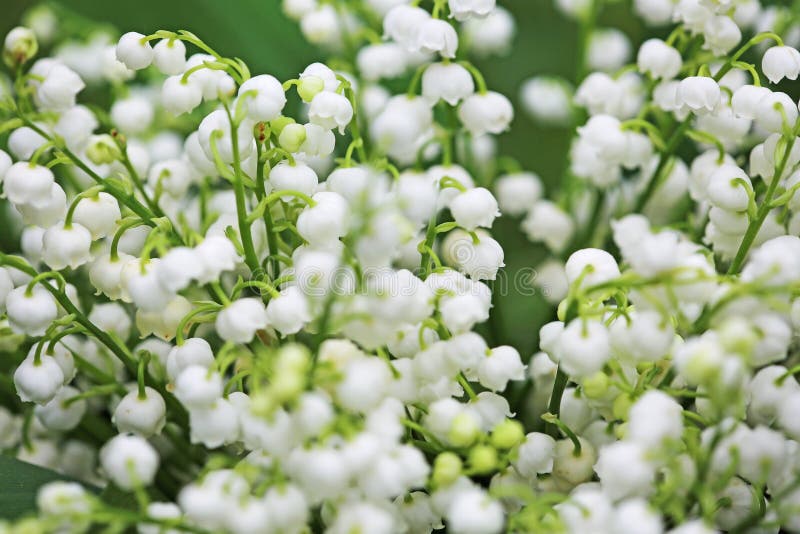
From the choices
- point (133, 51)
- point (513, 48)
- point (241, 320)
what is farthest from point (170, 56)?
point (513, 48)

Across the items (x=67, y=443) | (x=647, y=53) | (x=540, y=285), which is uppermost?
(x=647, y=53)

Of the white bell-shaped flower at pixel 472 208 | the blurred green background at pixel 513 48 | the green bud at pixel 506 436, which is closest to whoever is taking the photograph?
the green bud at pixel 506 436

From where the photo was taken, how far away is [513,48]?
1237 mm

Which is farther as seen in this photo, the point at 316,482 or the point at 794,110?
the point at 794,110

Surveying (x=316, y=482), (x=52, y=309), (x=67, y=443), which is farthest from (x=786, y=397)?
(x=67, y=443)

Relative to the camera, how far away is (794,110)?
69 centimetres

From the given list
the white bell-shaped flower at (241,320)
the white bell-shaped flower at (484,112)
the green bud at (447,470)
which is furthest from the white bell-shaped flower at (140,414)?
the white bell-shaped flower at (484,112)

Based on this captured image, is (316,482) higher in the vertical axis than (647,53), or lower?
lower

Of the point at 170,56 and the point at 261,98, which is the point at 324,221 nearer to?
the point at 261,98

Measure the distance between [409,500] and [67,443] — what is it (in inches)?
15.0

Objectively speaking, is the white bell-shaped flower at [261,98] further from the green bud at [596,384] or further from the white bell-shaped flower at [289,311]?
the green bud at [596,384]

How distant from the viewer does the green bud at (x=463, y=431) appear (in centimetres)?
56

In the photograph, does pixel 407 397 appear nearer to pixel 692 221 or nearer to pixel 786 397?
pixel 786 397

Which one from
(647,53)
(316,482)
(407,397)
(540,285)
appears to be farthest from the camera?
(540,285)
